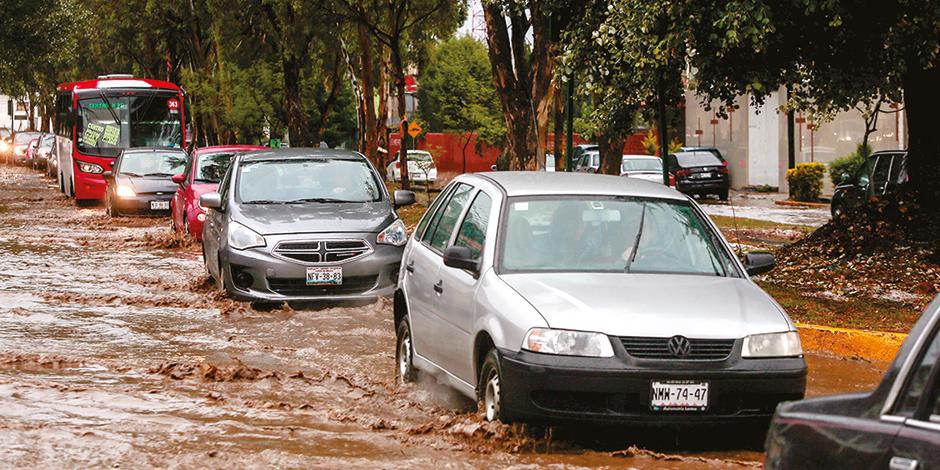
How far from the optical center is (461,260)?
7.86 metres

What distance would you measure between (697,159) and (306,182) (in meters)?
28.4

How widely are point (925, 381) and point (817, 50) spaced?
35.7 feet

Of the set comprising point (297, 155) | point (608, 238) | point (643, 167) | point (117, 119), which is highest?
point (117, 119)

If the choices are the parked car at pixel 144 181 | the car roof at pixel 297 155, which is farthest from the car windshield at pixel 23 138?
the car roof at pixel 297 155

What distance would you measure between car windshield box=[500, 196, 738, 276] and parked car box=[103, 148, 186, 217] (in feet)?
70.5

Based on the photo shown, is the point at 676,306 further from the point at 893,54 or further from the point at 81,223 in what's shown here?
the point at 81,223

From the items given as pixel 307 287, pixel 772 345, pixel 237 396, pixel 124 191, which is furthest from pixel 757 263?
pixel 124 191

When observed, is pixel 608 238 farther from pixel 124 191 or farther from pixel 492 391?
pixel 124 191

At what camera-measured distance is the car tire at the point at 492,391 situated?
7.03m

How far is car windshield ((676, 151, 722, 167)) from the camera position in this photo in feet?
136

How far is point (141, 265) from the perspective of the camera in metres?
18.8

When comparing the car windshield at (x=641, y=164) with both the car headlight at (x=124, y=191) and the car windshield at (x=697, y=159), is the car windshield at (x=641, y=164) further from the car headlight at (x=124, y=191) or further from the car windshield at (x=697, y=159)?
the car headlight at (x=124, y=191)

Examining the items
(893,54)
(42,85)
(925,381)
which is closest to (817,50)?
(893,54)

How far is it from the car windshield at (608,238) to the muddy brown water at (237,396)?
0.94 metres
